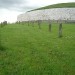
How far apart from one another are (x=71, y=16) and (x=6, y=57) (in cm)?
5829

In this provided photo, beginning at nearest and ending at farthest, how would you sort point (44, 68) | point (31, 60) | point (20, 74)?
point (20, 74), point (44, 68), point (31, 60)

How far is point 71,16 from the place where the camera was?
6875 centimetres

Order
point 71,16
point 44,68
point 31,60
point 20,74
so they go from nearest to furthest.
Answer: point 20,74, point 44,68, point 31,60, point 71,16

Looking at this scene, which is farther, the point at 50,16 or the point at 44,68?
the point at 50,16

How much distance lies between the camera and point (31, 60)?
1103 centimetres

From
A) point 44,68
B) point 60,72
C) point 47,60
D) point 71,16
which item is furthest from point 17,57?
point 71,16

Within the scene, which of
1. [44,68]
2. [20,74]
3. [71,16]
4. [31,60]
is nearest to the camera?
[20,74]

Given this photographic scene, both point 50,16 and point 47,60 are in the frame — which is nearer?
point 47,60

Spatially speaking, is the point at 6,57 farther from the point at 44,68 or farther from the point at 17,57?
the point at 44,68

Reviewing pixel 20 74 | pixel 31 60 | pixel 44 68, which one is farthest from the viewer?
pixel 31 60

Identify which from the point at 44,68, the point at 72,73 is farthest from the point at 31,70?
the point at 72,73

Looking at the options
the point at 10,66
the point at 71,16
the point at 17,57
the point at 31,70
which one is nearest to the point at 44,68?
the point at 31,70

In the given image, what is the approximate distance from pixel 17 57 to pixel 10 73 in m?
2.55

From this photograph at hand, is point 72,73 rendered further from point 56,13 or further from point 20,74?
point 56,13
